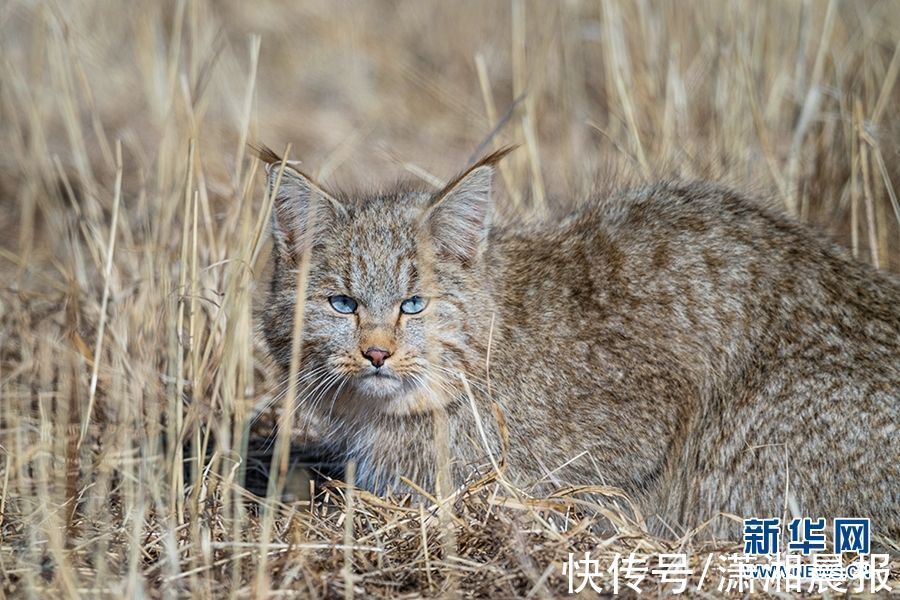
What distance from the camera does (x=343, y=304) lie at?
375 centimetres

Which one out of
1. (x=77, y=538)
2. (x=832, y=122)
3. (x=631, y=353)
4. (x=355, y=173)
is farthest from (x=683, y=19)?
(x=77, y=538)

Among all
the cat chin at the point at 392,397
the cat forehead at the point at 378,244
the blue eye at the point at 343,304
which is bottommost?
the cat chin at the point at 392,397

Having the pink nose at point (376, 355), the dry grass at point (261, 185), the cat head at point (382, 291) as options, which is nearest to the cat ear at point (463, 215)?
the cat head at point (382, 291)

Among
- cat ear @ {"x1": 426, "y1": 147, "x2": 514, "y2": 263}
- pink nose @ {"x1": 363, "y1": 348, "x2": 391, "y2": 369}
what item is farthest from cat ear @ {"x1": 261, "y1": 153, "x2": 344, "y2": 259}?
pink nose @ {"x1": 363, "y1": 348, "x2": 391, "y2": 369}

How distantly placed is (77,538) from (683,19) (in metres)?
4.56

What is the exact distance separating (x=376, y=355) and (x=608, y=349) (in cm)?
94

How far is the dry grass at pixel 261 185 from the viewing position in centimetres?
339

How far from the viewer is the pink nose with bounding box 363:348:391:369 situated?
356 centimetres

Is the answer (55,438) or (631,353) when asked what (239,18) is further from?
(631,353)

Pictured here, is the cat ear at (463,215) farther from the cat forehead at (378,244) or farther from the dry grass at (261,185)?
the dry grass at (261,185)

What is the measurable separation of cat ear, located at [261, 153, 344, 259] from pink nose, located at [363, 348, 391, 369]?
509 mm

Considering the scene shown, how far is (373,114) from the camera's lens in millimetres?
8258

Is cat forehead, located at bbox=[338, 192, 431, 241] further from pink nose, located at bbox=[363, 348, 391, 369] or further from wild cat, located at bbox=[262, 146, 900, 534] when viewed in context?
pink nose, located at bbox=[363, 348, 391, 369]

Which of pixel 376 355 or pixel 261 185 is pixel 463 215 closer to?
pixel 376 355
